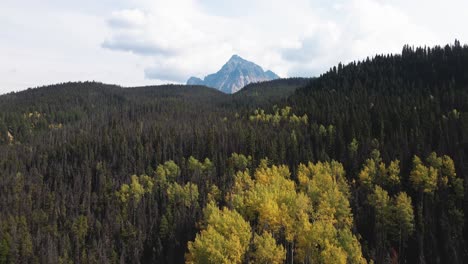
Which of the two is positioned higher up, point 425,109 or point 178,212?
point 425,109

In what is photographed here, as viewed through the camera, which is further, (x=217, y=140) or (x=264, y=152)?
(x=217, y=140)

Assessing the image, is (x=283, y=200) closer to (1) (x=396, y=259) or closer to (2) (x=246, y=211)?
(2) (x=246, y=211)

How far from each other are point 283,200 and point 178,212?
34472 mm

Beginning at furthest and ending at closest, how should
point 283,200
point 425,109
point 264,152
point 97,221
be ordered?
point 425,109 → point 264,152 → point 97,221 → point 283,200

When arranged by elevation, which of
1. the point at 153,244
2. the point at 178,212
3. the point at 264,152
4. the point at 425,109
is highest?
the point at 425,109

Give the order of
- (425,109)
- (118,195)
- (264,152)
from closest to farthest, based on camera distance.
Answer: (118,195)
(264,152)
(425,109)

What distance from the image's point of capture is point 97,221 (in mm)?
129375

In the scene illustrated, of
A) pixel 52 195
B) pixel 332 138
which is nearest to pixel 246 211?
pixel 332 138

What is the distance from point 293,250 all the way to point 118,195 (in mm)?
83663

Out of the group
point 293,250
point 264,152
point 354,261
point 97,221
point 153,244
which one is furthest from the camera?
point 264,152

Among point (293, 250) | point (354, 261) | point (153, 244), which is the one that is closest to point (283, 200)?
point (293, 250)

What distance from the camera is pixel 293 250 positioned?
9169 centimetres

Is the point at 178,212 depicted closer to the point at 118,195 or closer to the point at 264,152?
the point at 118,195

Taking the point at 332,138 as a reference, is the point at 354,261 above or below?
below
